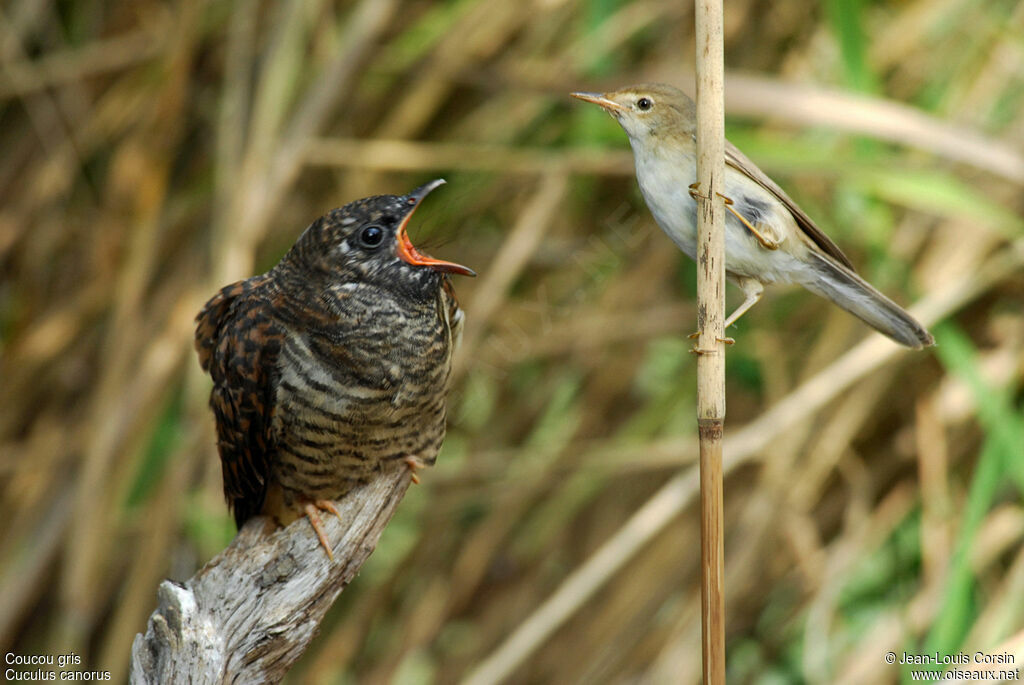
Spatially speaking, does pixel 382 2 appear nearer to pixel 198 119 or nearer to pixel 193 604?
pixel 198 119

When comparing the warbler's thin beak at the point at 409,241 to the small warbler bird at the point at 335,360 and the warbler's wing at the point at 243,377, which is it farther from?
the warbler's wing at the point at 243,377

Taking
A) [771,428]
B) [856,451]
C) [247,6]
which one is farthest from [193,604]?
[856,451]

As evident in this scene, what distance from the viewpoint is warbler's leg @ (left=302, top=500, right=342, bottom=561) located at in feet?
6.47

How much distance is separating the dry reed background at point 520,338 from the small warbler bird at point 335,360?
Answer: 64cm

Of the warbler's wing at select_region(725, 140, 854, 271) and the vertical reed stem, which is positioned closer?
the vertical reed stem

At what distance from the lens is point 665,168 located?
Answer: 1.60 m

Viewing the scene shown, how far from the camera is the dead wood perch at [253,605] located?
1651 mm

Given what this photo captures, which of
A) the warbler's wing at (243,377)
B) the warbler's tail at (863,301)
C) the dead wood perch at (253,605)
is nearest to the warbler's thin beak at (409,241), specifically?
the warbler's wing at (243,377)

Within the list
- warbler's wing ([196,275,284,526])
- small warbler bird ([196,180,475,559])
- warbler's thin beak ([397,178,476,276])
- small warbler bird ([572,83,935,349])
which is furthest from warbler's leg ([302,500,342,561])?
small warbler bird ([572,83,935,349])

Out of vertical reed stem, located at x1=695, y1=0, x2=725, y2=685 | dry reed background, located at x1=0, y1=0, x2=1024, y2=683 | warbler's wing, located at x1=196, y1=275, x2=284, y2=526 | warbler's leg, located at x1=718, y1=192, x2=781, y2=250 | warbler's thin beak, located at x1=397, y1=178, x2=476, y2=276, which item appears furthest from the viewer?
dry reed background, located at x1=0, y1=0, x2=1024, y2=683

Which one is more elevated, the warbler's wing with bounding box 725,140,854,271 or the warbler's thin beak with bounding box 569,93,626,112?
the warbler's thin beak with bounding box 569,93,626,112

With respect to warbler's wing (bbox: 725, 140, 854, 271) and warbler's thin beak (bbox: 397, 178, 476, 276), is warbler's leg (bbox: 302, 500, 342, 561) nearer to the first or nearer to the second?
warbler's thin beak (bbox: 397, 178, 476, 276)

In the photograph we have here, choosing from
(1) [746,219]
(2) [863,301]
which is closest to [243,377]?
(1) [746,219]

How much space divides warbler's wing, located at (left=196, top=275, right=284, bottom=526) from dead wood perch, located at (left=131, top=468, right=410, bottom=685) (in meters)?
0.18
